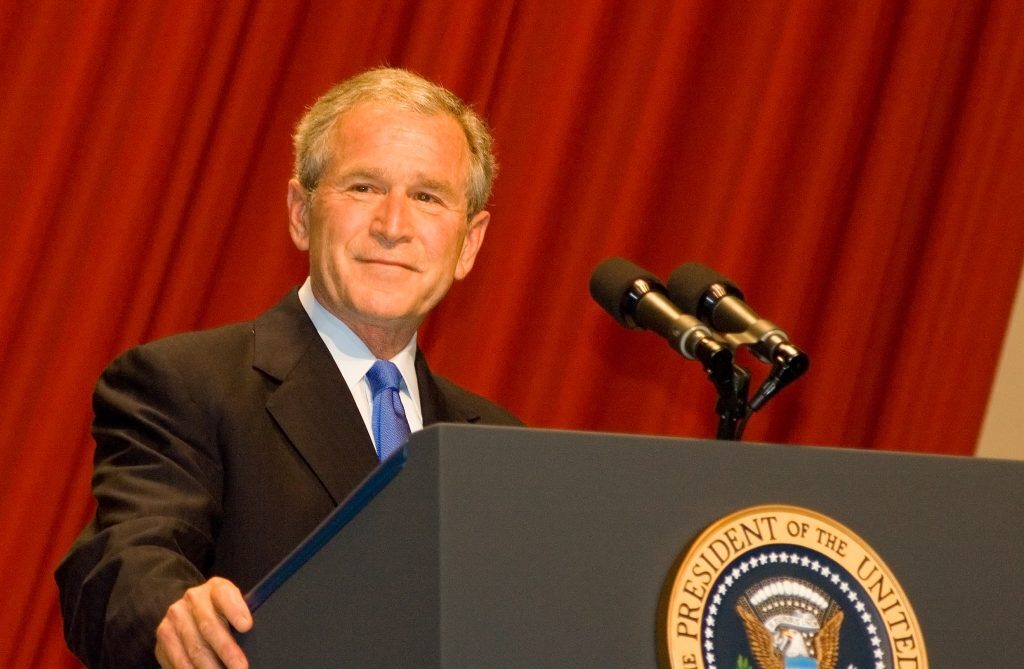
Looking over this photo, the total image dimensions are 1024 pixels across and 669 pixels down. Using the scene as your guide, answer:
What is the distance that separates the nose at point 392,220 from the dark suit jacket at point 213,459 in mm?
210

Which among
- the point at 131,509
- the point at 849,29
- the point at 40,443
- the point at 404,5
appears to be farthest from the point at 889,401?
the point at 131,509

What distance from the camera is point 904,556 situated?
119cm

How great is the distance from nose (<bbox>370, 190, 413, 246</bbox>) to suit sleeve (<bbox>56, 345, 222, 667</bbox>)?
40 centimetres

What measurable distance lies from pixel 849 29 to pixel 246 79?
142 centimetres

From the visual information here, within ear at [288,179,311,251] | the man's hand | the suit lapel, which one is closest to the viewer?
the man's hand

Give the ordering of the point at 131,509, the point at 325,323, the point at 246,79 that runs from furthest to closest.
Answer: the point at 246,79, the point at 325,323, the point at 131,509

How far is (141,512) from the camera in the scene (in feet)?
5.41

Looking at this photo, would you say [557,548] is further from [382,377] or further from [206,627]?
[382,377]

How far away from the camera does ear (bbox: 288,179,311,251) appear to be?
2312mm

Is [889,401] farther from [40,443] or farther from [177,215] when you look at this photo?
[40,443]

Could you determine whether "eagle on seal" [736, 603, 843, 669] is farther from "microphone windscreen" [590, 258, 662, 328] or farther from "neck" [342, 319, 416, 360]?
"neck" [342, 319, 416, 360]

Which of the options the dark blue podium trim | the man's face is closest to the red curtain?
the man's face

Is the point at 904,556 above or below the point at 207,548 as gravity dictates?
above

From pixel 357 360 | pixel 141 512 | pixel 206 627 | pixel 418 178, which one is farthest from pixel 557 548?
pixel 418 178
